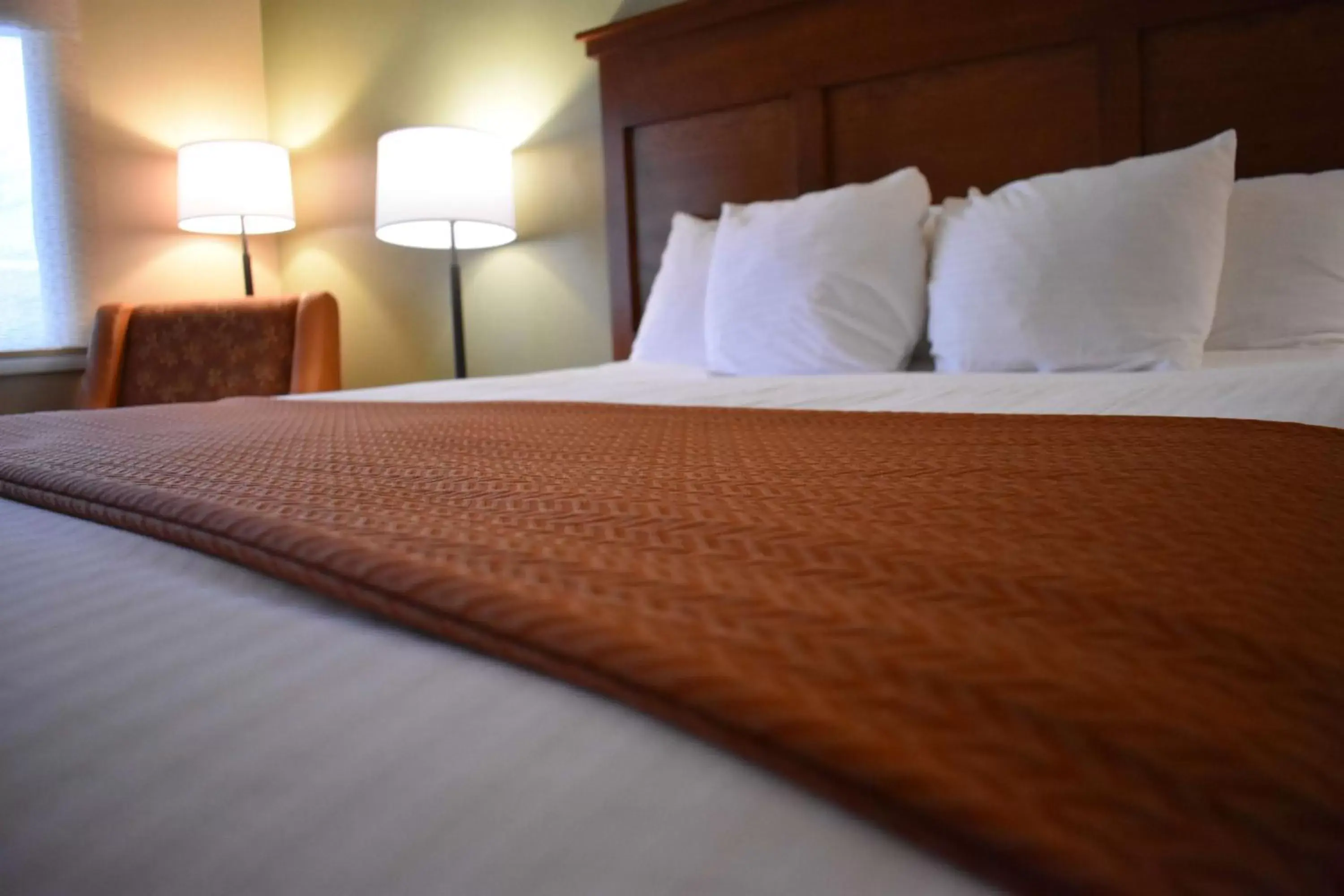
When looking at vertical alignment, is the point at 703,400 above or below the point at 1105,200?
below

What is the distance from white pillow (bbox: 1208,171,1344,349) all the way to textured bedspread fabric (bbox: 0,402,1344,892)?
97 cm

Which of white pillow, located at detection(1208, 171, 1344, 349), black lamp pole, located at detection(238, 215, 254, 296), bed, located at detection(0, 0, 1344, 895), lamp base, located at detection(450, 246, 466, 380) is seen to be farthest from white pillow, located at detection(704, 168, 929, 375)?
black lamp pole, located at detection(238, 215, 254, 296)

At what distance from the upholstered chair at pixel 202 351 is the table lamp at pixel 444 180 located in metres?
0.45

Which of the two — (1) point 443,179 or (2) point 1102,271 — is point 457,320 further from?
(2) point 1102,271

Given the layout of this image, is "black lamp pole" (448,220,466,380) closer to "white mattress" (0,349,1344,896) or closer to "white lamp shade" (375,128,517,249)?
"white lamp shade" (375,128,517,249)

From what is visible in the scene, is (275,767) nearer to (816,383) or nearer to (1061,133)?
(816,383)

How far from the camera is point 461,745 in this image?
329 millimetres

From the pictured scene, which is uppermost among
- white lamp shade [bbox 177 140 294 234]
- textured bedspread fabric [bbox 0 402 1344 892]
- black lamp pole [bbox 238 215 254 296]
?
white lamp shade [bbox 177 140 294 234]

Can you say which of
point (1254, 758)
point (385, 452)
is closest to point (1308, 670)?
point (1254, 758)

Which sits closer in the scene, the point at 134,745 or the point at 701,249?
the point at 134,745

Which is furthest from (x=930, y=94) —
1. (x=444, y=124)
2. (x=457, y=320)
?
(x=444, y=124)

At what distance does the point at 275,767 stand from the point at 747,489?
0.35 m

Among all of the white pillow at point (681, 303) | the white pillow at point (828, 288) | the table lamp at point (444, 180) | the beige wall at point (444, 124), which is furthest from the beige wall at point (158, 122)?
the white pillow at point (828, 288)

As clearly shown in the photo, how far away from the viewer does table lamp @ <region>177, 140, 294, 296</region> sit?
2.98 meters
